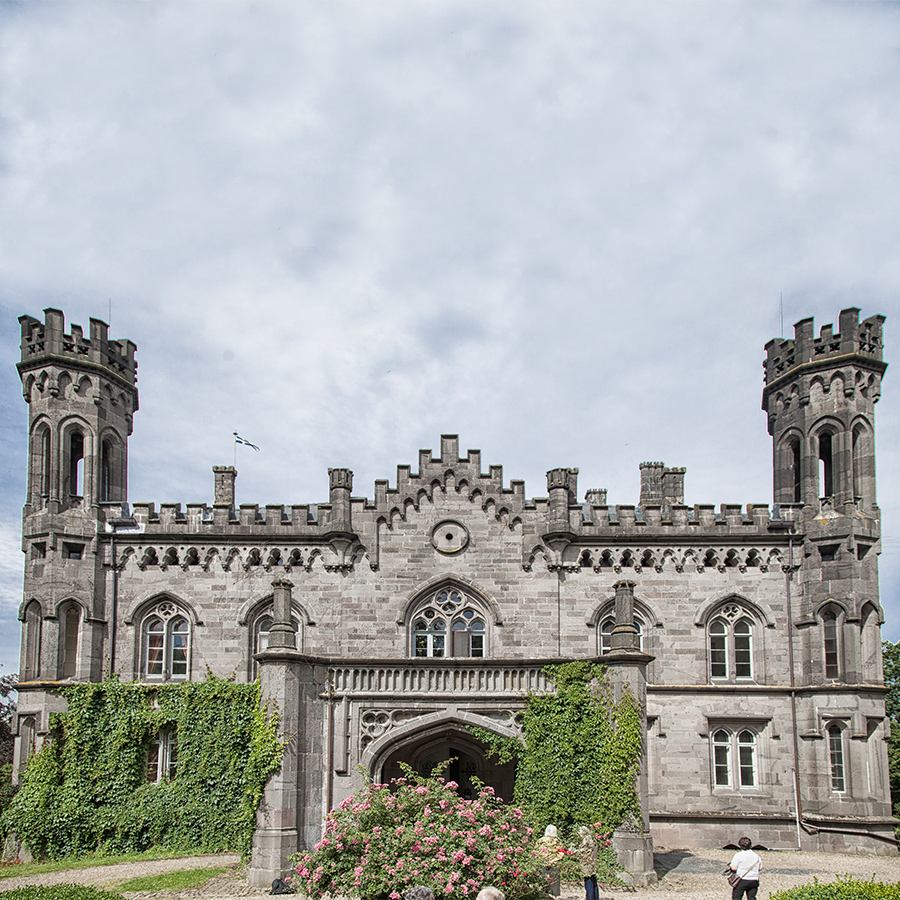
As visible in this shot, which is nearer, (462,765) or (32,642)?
(32,642)

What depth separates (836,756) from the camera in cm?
2384

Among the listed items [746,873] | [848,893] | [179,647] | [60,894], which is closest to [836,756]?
[746,873]

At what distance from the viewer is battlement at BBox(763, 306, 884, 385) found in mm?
25953

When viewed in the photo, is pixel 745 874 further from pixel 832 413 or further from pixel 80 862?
pixel 80 862

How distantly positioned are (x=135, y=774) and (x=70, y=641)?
13.7ft

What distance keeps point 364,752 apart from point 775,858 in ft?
36.0

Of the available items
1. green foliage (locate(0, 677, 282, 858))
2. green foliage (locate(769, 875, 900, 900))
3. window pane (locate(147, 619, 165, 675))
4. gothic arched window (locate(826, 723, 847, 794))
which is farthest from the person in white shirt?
window pane (locate(147, 619, 165, 675))

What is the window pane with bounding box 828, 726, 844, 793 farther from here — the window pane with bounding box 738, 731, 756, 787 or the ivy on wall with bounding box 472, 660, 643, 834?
the ivy on wall with bounding box 472, 660, 643, 834

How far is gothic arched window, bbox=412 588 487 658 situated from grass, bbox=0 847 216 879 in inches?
318

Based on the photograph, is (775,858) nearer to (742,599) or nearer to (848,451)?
(742,599)

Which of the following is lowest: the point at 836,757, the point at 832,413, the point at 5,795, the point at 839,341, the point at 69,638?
the point at 5,795

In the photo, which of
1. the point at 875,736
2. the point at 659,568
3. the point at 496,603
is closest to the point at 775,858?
the point at 875,736

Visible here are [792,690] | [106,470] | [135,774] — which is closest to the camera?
[135,774]

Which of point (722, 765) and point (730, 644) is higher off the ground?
point (730, 644)
